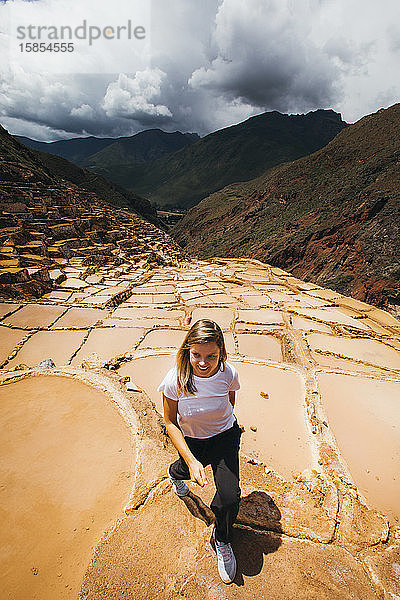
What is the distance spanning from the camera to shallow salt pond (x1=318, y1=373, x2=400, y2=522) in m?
2.59

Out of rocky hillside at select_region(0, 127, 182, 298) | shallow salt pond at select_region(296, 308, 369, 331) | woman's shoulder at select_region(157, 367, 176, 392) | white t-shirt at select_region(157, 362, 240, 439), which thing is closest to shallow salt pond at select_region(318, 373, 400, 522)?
white t-shirt at select_region(157, 362, 240, 439)

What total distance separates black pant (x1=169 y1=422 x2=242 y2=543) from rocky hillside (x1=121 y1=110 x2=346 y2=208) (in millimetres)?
123044

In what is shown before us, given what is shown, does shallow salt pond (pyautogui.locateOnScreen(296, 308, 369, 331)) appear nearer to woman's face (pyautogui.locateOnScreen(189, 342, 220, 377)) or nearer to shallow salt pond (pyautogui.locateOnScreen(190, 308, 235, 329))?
shallow salt pond (pyautogui.locateOnScreen(190, 308, 235, 329))

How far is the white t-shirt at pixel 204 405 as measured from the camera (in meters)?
1.85

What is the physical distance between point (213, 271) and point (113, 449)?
13.5m

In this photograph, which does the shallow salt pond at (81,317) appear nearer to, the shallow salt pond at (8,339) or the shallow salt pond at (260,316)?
the shallow salt pond at (8,339)

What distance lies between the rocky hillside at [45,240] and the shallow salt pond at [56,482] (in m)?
7.93

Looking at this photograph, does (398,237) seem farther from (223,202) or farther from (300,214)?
(223,202)

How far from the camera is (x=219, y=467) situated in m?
1.79

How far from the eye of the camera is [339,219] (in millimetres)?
19891

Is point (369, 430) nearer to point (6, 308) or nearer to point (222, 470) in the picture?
point (222, 470)

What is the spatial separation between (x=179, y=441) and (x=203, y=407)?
0.29 metres

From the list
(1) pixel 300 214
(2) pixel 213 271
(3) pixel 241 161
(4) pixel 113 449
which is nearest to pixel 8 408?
(4) pixel 113 449

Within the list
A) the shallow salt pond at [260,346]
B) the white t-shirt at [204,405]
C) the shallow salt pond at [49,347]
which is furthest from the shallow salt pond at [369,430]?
the shallow salt pond at [49,347]
